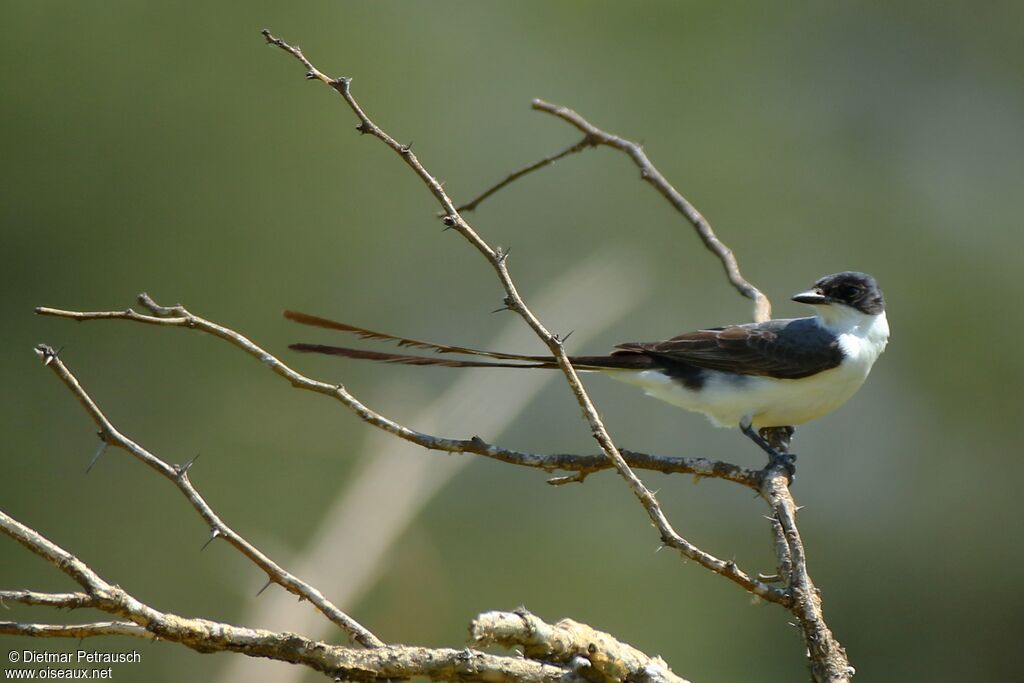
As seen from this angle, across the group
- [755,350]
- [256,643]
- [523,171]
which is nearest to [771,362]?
[755,350]

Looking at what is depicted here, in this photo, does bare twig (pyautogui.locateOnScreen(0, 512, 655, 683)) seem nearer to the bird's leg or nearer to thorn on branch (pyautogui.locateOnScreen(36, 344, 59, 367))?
thorn on branch (pyautogui.locateOnScreen(36, 344, 59, 367))

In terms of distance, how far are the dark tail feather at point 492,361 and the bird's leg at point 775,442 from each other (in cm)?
53

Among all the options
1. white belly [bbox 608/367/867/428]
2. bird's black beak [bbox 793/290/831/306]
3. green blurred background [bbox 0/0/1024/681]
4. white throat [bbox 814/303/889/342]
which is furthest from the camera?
green blurred background [bbox 0/0/1024/681]

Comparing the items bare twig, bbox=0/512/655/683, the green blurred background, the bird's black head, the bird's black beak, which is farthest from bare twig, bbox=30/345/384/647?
the green blurred background

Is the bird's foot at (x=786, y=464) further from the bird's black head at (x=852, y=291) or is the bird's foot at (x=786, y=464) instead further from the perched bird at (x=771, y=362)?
the bird's black head at (x=852, y=291)

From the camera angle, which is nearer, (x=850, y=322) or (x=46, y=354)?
(x=46, y=354)

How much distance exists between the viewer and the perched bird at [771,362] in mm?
4691

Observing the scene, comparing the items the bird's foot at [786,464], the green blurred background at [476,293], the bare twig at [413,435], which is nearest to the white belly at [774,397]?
the bird's foot at [786,464]

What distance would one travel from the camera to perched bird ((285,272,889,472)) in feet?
15.4

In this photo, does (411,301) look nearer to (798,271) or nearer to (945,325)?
(798,271)

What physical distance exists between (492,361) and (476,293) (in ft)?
26.4

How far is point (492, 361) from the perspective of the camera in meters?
4.02

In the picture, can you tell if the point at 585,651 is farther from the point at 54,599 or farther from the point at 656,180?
the point at 656,180

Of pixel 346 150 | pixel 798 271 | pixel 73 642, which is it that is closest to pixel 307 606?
pixel 73 642
